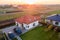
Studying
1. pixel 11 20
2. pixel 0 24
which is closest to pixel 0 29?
pixel 0 24

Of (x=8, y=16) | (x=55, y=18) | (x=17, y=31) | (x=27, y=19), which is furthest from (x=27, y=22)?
(x=55, y=18)

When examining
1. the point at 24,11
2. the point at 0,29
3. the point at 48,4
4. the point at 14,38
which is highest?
the point at 48,4

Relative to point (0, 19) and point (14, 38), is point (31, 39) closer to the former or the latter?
point (14, 38)

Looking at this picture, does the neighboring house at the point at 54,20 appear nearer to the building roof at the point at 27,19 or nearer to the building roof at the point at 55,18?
the building roof at the point at 55,18

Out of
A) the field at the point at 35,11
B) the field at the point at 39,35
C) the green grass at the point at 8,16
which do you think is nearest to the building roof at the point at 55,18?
the field at the point at 35,11

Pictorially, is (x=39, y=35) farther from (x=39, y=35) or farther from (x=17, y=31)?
(x=17, y=31)
